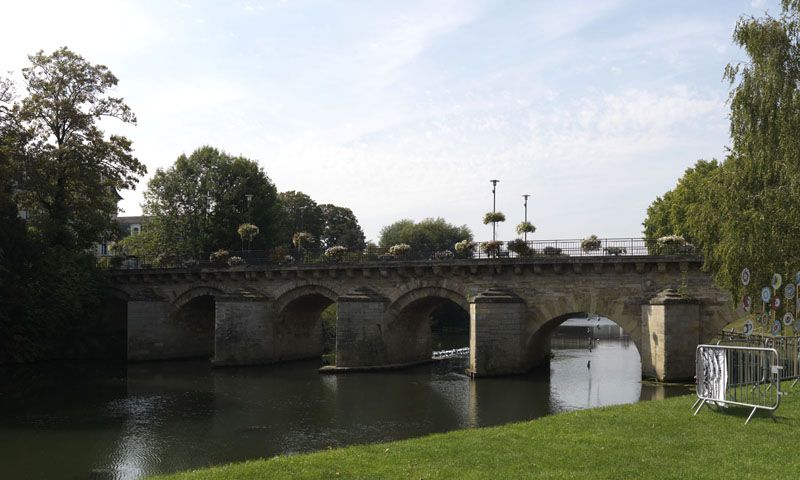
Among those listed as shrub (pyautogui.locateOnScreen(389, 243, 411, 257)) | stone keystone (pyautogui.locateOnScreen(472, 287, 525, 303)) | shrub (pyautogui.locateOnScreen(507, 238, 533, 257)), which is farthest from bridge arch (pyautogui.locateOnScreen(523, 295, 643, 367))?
shrub (pyautogui.locateOnScreen(389, 243, 411, 257))

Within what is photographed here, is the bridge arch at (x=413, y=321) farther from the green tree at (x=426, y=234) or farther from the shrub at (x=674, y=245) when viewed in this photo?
the green tree at (x=426, y=234)

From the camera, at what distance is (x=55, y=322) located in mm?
38562

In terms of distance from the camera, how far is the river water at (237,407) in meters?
17.2

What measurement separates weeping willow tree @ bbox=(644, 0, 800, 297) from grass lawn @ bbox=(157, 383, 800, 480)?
5743 mm

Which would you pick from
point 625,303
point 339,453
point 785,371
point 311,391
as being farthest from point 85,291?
point 785,371

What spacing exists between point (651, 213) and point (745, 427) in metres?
54.0

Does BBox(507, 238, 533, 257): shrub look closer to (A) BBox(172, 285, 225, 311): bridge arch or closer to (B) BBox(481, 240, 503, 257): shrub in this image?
(B) BBox(481, 240, 503, 257): shrub

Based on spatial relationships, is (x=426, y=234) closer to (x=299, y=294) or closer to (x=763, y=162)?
(x=299, y=294)

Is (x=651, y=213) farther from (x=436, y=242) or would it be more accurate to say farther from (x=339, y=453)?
(x=339, y=453)

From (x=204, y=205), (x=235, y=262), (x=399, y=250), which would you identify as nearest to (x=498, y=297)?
(x=399, y=250)

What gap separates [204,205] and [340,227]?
3365cm

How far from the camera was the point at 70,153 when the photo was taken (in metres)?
39.3

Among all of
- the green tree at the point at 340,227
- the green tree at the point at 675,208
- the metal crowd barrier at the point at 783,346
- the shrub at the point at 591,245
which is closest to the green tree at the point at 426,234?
Result: the green tree at the point at 340,227

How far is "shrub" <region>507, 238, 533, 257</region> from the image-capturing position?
31781 mm
